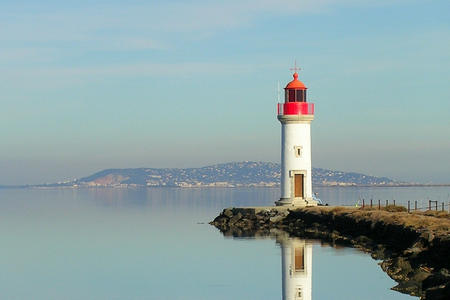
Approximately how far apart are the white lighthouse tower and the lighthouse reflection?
734 centimetres

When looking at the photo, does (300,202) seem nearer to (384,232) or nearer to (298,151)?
(298,151)

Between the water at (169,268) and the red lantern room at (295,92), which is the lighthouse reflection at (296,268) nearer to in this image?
the water at (169,268)

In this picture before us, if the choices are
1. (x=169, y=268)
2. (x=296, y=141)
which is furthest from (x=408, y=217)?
(x=296, y=141)

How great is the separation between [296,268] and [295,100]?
59.9 feet

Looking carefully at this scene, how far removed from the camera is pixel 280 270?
101 ft

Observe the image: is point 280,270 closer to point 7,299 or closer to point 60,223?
point 7,299

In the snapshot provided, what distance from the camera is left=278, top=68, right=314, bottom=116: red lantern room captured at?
4769 cm

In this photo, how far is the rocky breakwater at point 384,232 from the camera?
79.6ft

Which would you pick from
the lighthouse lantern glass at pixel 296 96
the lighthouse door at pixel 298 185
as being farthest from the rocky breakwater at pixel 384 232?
the lighthouse lantern glass at pixel 296 96

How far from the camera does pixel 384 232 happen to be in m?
34.8

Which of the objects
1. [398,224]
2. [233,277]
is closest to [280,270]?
[233,277]

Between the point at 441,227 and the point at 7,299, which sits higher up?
the point at 441,227

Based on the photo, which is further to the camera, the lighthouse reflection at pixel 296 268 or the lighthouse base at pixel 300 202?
the lighthouse base at pixel 300 202

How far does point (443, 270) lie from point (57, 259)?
750 inches
